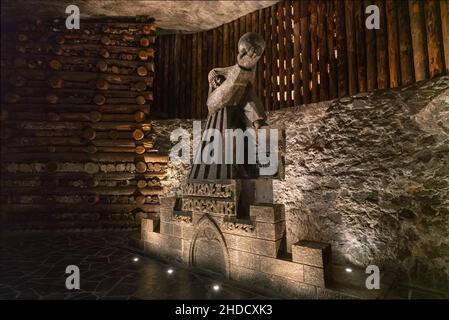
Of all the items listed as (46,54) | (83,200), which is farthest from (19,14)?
(83,200)

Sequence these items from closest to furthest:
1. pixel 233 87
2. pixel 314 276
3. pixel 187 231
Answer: pixel 314 276 → pixel 233 87 → pixel 187 231

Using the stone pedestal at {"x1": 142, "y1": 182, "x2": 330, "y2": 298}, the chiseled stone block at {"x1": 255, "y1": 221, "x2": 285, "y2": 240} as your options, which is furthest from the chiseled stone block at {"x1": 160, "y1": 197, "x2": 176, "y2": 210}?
the chiseled stone block at {"x1": 255, "y1": 221, "x2": 285, "y2": 240}

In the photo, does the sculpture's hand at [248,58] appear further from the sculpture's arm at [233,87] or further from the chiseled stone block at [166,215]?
the chiseled stone block at [166,215]

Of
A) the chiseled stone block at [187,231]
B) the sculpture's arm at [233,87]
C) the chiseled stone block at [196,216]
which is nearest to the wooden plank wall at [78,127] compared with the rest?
the chiseled stone block at [187,231]

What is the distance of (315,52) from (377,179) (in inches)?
142

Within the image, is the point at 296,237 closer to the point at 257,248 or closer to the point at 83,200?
the point at 257,248

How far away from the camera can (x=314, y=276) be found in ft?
11.0

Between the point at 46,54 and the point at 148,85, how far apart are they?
10.6 feet

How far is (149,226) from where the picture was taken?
17.3ft

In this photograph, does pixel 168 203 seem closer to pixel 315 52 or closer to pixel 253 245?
pixel 253 245

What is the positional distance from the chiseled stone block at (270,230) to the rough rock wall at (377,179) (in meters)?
2.31

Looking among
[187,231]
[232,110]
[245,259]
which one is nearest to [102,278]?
[187,231]

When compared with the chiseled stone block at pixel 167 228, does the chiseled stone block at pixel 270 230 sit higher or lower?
higher

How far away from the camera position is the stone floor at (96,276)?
3668mm
